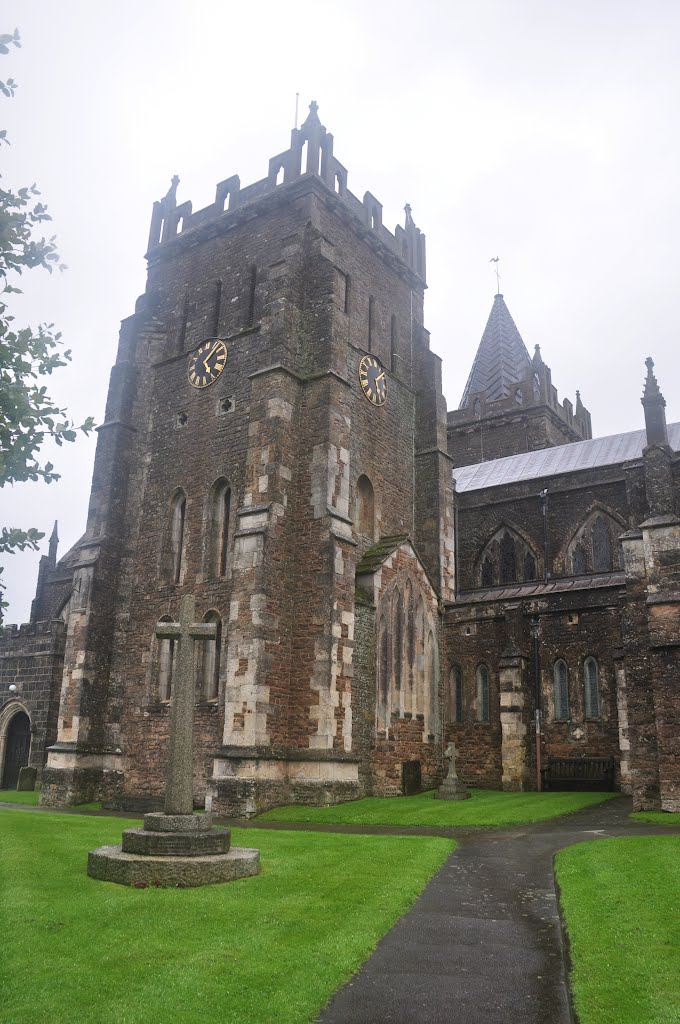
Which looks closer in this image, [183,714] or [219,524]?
[183,714]

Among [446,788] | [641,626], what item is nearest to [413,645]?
[446,788]

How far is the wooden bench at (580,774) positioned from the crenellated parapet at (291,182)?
18.1m

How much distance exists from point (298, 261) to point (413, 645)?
1221 cm

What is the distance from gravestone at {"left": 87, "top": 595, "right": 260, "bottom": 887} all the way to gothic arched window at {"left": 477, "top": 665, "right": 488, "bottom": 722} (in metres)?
16.4

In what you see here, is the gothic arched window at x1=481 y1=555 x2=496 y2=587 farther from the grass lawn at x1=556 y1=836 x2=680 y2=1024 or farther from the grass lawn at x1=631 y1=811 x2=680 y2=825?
the grass lawn at x1=556 y1=836 x2=680 y2=1024

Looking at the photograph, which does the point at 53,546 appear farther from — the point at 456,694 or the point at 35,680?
the point at 456,694

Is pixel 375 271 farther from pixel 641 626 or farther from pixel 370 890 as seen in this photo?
pixel 370 890

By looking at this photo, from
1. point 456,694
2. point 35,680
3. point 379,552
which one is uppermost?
point 379,552

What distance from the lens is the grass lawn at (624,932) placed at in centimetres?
566

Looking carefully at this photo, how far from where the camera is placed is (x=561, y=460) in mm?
37062

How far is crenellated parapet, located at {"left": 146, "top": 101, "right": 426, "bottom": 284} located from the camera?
27.2 metres

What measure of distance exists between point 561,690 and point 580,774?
8.09 feet

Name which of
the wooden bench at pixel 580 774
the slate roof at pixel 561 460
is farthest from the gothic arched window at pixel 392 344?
the wooden bench at pixel 580 774

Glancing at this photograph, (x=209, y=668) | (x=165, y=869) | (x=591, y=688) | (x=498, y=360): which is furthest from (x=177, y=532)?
(x=498, y=360)
